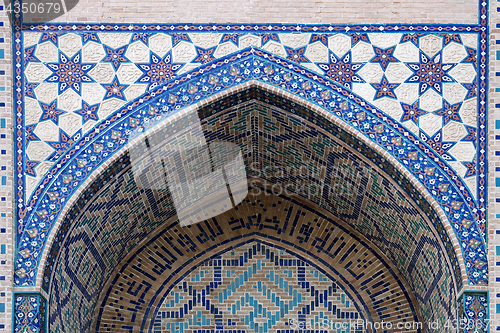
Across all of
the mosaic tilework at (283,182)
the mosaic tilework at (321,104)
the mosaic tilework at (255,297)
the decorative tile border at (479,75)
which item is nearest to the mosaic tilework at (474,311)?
the mosaic tilework at (321,104)

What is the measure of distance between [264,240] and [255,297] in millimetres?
566

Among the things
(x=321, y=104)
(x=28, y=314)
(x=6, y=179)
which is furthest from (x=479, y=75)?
(x=28, y=314)

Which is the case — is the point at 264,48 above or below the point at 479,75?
above

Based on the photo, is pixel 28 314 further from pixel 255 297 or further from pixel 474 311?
pixel 474 311

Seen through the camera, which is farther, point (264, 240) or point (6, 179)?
point (264, 240)

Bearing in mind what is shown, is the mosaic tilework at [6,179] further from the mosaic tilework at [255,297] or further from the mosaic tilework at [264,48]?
the mosaic tilework at [255,297]

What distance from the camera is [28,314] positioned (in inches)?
238

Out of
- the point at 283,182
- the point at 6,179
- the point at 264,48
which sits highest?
the point at 264,48

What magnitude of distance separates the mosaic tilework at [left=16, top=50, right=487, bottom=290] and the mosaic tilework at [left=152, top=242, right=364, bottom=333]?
5.71ft

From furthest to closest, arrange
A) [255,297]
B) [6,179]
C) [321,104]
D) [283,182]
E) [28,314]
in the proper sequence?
[283,182] < [255,297] < [321,104] < [6,179] < [28,314]

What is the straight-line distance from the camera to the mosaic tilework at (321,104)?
20.2 ft

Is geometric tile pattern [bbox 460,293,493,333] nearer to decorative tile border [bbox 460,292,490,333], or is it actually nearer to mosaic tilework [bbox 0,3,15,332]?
decorative tile border [bbox 460,292,490,333]

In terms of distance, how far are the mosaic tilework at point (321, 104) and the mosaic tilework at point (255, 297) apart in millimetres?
1739

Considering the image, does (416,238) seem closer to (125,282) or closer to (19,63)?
(125,282)
